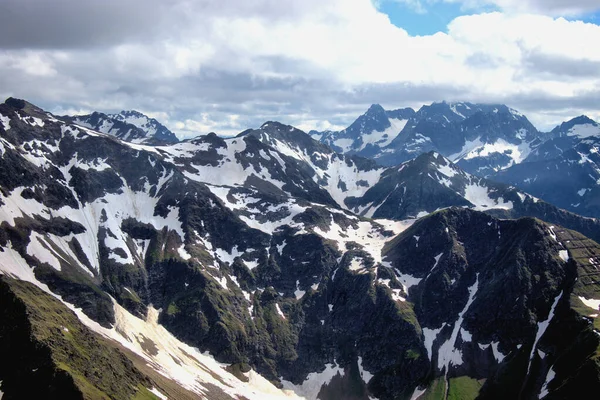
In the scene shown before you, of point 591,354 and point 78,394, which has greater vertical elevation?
point 78,394

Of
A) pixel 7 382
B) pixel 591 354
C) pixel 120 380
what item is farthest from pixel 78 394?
pixel 591 354

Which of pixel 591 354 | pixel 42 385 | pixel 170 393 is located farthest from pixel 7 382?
pixel 591 354

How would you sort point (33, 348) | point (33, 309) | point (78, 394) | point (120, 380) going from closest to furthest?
point (78, 394) < point (33, 348) < point (120, 380) < point (33, 309)

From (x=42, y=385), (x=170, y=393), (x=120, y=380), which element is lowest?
(x=170, y=393)

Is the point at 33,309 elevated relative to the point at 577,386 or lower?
elevated

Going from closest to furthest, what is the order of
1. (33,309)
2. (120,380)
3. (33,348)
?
1. (33,348)
2. (120,380)
3. (33,309)

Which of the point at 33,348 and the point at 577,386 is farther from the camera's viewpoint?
the point at 577,386

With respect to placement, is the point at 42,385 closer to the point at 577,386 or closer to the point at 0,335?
the point at 0,335

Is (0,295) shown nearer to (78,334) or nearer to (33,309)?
(33,309)

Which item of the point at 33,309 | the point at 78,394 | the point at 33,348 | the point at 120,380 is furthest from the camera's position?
the point at 33,309
